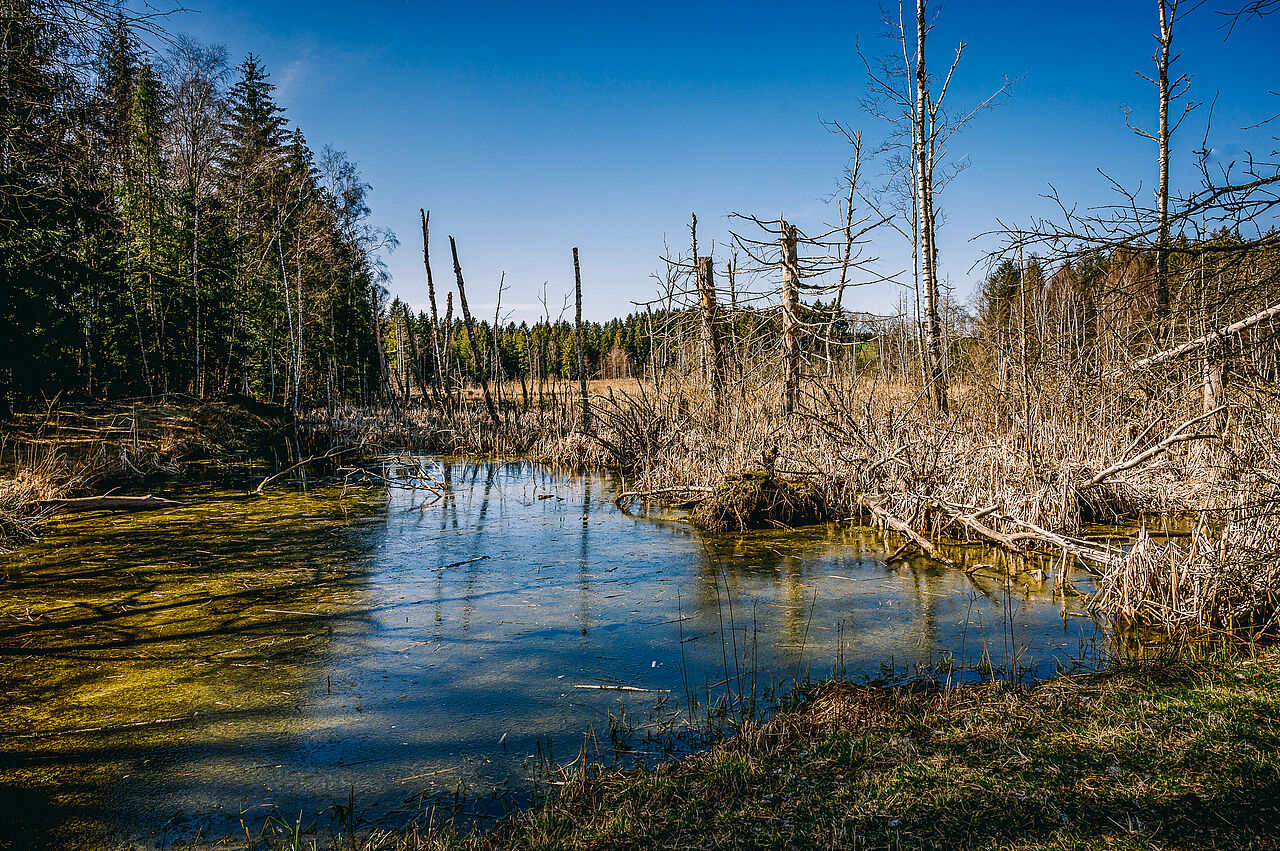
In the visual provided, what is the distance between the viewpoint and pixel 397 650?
4.32 metres

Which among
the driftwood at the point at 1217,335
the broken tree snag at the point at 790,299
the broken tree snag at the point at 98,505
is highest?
the broken tree snag at the point at 790,299

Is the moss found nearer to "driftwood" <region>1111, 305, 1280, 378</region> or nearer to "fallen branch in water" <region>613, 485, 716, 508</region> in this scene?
"fallen branch in water" <region>613, 485, 716, 508</region>

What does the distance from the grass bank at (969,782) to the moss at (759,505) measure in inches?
182

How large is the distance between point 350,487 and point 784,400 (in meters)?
7.11

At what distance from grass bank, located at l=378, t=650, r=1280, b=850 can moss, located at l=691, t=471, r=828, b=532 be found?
15.1 ft

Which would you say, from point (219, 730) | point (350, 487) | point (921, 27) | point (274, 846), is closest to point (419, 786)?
point (274, 846)

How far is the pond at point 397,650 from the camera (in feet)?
9.21

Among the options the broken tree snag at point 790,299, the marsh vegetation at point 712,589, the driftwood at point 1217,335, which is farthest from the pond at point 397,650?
the broken tree snag at point 790,299

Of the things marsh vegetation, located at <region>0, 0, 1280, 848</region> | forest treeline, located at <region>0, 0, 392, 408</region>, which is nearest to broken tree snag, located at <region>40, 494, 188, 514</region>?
marsh vegetation, located at <region>0, 0, 1280, 848</region>

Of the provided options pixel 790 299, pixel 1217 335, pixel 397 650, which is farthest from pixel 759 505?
pixel 1217 335

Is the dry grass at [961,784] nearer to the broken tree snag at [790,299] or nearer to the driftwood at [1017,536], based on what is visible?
the driftwood at [1017,536]

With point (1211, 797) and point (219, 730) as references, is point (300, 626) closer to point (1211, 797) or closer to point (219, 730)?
point (219, 730)

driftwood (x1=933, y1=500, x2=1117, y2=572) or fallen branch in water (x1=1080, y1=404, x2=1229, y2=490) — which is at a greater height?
fallen branch in water (x1=1080, y1=404, x2=1229, y2=490)

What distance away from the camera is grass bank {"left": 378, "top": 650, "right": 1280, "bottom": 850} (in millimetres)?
2107
